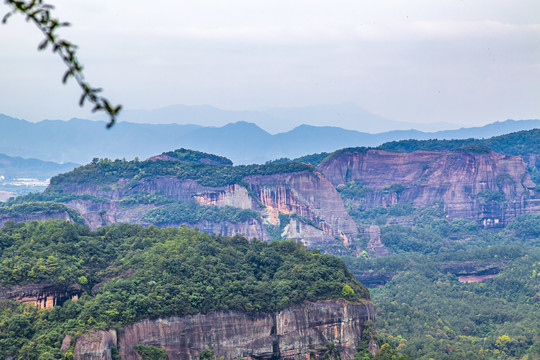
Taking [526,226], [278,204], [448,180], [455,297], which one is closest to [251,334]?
[455,297]

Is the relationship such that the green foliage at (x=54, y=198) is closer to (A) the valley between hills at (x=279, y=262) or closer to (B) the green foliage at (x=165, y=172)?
(A) the valley between hills at (x=279, y=262)

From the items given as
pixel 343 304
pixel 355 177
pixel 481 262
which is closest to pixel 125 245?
pixel 343 304

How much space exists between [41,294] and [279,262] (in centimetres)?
1562

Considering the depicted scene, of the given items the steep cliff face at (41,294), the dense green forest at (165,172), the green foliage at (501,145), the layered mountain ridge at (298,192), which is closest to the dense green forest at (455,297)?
the layered mountain ridge at (298,192)

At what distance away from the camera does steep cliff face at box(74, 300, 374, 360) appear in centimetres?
4428

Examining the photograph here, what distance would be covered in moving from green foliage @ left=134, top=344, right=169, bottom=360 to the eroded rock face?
31 cm

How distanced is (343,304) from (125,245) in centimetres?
1535

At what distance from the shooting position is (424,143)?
172 m

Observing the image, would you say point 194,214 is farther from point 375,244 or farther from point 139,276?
point 139,276

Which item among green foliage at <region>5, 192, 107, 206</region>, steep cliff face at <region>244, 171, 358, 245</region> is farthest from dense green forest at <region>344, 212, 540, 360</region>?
green foliage at <region>5, 192, 107, 206</region>

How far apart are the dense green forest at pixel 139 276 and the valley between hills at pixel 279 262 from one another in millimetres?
123

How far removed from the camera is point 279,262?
55531mm

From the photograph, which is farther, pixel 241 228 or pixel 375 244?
pixel 375 244

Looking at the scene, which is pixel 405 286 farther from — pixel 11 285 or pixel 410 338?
pixel 11 285
